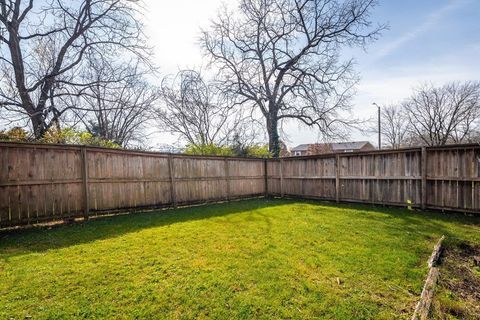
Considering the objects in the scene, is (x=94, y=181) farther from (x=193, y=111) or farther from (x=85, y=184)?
(x=193, y=111)

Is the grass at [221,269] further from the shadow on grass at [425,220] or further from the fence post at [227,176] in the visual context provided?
the fence post at [227,176]

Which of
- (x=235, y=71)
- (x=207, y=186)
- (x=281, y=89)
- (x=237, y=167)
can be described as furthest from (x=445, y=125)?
(x=207, y=186)

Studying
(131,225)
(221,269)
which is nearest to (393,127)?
(131,225)

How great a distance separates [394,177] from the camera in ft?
23.5

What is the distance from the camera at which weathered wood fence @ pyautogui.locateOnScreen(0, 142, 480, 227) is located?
5.12 metres

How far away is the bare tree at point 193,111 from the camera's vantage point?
1378 centimetres

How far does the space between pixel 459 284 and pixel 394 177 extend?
16.2 feet

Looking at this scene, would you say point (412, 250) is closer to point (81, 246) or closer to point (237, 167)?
point (81, 246)

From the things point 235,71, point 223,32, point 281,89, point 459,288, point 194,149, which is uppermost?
point 223,32

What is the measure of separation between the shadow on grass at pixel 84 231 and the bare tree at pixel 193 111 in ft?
24.4

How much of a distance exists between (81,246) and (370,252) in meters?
4.38

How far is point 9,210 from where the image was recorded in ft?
15.9

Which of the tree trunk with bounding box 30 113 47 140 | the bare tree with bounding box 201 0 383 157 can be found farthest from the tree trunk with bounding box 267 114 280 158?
the tree trunk with bounding box 30 113 47 140

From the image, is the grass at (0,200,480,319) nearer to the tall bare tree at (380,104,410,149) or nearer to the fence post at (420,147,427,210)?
the fence post at (420,147,427,210)
